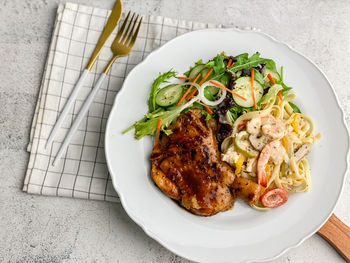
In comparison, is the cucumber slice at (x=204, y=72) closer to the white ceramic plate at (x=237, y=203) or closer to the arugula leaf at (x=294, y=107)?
the white ceramic plate at (x=237, y=203)

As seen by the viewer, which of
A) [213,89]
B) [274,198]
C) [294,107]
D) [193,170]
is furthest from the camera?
[294,107]

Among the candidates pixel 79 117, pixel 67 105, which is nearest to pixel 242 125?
pixel 79 117

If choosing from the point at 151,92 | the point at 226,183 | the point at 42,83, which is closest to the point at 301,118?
the point at 226,183

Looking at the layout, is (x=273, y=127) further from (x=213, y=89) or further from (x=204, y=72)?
(x=204, y=72)

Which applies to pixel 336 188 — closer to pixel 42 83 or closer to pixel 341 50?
pixel 341 50

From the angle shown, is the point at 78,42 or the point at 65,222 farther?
the point at 78,42

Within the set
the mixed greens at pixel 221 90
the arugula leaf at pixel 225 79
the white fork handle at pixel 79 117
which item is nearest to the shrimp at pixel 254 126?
the mixed greens at pixel 221 90
